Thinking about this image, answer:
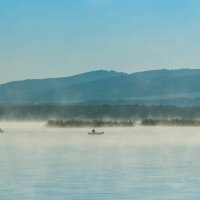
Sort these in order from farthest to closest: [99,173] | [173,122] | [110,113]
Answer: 1. [110,113]
2. [173,122]
3. [99,173]

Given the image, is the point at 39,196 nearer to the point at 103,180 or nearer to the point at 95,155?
the point at 103,180

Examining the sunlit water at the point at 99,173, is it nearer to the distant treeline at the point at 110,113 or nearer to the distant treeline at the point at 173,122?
the distant treeline at the point at 173,122

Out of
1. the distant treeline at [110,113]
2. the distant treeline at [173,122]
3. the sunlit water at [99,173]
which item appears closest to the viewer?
the sunlit water at [99,173]

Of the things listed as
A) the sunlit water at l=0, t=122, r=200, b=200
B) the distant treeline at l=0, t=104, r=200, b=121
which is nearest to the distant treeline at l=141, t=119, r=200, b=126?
the distant treeline at l=0, t=104, r=200, b=121

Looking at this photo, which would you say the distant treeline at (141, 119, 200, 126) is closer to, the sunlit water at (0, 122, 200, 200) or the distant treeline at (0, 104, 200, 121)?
the distant treeline at (0, 104, 200, 121)

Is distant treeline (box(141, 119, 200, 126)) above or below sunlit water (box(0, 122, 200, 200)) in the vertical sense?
above

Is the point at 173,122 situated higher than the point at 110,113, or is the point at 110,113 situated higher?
the point at 110,113

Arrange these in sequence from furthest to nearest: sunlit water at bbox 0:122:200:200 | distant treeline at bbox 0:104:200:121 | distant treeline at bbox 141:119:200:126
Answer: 1. distant treeline at bbox 0:104:200:121
2. distant treeline at bbox 141:119:200:126
3. sunlit water at bbox 0:122:200:200

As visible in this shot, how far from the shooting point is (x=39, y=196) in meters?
30.7

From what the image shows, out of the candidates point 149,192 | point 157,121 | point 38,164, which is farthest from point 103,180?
point 157,121

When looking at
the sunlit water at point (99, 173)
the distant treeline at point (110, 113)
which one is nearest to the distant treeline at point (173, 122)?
the distant treeline at point (110, 113)

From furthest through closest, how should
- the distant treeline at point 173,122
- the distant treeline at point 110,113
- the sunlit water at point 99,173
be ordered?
the distant treeline at point 110,113, the distant treeline at point 173,122, the sunlit water at point 99,173

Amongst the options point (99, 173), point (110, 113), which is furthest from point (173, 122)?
point (99, 173)

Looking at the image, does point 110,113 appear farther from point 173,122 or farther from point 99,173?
point 99,173
